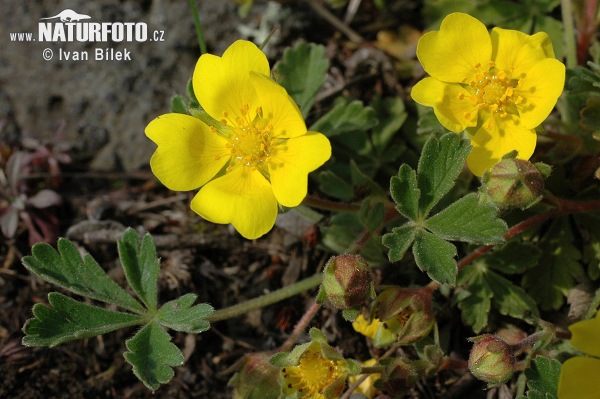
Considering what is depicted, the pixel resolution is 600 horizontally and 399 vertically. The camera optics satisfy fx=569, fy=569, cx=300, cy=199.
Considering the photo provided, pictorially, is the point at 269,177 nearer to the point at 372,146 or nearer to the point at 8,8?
the point at 372,146

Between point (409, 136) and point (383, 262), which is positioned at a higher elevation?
point (409, 136)

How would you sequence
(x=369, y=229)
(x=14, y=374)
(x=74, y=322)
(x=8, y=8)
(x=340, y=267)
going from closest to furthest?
(x=340, y=267) → (x=74, y=322) → (x=369, y=229) → (x=14, y=374) → (x=8, y=8)

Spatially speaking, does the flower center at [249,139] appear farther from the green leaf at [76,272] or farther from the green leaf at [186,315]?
the green leaf at [76,272]

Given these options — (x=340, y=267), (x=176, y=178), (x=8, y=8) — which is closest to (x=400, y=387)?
(x=340, y=267)

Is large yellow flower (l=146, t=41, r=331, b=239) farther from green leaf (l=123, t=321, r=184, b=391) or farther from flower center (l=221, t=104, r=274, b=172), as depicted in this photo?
green leaf (l=123, t=321, r=184, b=391)

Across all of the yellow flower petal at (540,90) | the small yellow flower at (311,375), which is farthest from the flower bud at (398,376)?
the yellow flower petal at (540,90)

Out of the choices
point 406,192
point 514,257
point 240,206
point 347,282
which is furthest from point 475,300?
point 240,206

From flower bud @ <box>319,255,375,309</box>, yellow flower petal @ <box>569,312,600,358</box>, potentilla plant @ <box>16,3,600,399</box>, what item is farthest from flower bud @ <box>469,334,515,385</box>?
flower bud @ <box>319,255,375,309</box>
